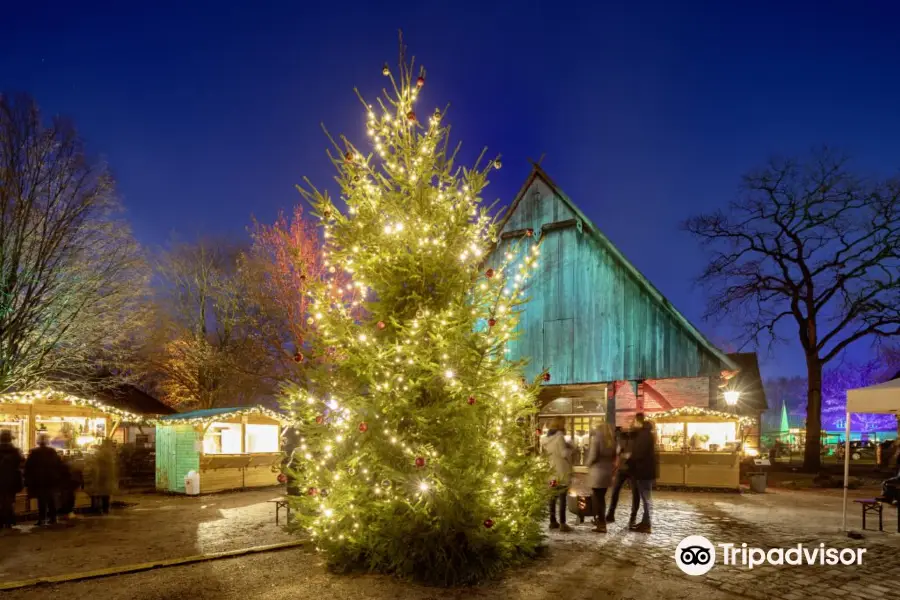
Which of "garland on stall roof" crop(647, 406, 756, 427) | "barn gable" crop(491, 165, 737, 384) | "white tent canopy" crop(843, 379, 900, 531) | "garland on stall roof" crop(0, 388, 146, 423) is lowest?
"garland on stall roof" crop(647, 406, 756, 427)

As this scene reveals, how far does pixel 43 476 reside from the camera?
11.4m

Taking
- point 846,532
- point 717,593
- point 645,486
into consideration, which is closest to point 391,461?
point 717,593

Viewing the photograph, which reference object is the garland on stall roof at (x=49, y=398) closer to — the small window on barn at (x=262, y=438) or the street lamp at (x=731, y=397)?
the small window on barn at (x=262, y=438)

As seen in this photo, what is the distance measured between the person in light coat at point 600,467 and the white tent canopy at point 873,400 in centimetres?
370

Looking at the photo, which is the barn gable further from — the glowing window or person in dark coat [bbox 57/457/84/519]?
person in dark coat [bbox 57/457/84/519]

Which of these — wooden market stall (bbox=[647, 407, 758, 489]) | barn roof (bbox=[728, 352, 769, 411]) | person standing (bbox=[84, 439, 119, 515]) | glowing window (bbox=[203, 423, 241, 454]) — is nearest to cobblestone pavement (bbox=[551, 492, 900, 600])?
wooden market stall (bbox=[647, 407, 758, 489])

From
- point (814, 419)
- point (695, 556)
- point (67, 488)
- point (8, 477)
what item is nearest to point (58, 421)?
point (67, 488)

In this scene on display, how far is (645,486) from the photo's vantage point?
9703 mm

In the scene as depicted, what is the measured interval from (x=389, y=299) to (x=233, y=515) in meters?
7.55

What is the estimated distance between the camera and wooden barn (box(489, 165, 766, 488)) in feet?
54.5

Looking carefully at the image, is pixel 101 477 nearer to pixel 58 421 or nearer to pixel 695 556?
pixel 58 421

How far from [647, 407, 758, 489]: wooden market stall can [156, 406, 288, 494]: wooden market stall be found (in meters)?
11.1

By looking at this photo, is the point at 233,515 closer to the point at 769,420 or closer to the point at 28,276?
the point at 28,276

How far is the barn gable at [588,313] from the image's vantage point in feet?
54.5
